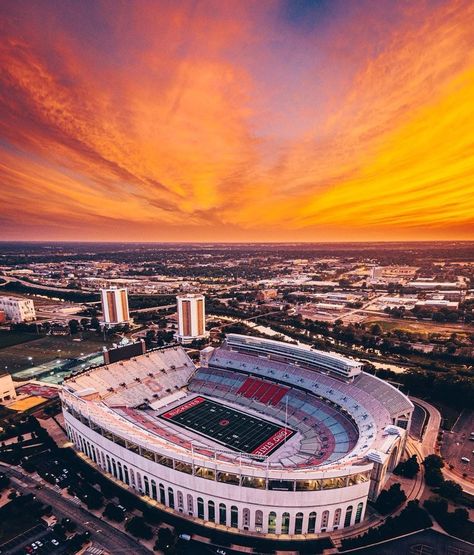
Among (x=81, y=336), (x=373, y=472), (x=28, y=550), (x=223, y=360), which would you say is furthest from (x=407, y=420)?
(x=81, y=336)

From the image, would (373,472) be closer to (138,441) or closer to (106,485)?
(138,441)

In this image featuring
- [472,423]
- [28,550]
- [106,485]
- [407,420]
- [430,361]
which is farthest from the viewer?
[430,361]

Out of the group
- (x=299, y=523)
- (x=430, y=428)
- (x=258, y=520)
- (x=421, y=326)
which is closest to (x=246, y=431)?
(x=258, y=520)

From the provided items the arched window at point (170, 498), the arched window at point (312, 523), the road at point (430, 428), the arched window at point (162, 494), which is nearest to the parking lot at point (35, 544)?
the arched window at point (162, 494)

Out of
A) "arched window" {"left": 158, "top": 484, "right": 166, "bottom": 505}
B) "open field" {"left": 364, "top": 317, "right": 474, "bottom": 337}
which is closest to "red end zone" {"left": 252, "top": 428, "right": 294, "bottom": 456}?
"arched window" {"left": 158, "top": 484, "right": 166, "bottom": 505}

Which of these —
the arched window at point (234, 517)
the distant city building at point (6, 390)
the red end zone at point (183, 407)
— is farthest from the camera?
the distant city building at point (6, 390)

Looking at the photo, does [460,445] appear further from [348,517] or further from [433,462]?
[348,517]

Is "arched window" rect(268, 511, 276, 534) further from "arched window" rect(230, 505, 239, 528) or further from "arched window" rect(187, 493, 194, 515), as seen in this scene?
"arched window" rect(187, 493, 194, 515)

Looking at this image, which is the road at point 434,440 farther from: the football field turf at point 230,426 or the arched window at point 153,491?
the arched window at point 153,491
